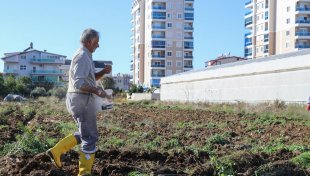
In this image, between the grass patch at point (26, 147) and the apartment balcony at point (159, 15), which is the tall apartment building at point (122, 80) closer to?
the apartment balcony at point (159, 15)

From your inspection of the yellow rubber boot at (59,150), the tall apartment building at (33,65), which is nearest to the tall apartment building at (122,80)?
the tall apartment building at (33,65)

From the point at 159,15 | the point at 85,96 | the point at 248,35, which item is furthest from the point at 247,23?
the point at 85,96

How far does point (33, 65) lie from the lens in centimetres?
9869

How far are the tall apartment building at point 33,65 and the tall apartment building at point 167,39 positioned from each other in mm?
19643

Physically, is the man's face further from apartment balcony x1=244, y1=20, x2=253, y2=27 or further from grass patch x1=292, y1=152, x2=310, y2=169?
apartment balcony x1=244, y1=20, x2=253, y2=27

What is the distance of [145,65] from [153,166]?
97.8 m

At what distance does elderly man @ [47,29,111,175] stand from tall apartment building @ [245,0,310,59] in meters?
74.8

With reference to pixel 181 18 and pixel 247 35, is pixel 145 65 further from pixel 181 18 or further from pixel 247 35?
pixel 247 35

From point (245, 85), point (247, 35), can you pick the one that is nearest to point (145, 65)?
point (247, 35)

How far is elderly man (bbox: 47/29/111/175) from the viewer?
569cm

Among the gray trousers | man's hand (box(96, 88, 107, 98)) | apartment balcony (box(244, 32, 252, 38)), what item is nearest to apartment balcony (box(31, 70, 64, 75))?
apartment balcony (box(244, 32, 252, 38))

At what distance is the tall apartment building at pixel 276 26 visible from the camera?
251ft

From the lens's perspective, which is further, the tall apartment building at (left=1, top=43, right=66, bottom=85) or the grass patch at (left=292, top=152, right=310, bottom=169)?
the tall apartment building at (left=1, top=43, right=66, bottom=85)

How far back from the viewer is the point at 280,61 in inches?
1222
